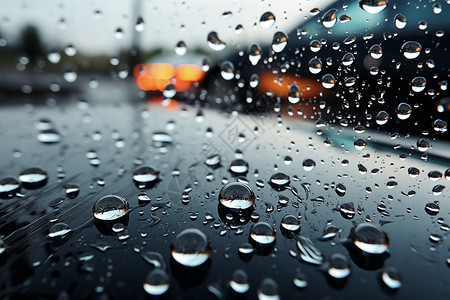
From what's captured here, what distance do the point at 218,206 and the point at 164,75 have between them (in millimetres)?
801

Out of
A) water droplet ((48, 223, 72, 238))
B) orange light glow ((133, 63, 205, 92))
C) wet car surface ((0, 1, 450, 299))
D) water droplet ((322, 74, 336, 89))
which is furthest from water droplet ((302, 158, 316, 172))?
water droplet ((48, 223, 72, 238))

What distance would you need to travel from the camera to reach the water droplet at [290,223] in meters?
0.67

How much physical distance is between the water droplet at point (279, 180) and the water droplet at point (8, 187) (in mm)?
806

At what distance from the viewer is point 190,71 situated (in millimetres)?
1271

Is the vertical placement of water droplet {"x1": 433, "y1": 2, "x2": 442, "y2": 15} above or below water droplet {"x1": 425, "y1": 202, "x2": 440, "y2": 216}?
above

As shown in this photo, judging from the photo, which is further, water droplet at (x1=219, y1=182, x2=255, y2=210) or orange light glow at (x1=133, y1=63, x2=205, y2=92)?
orange light glow at (x1=133, y1=63, x2=205, y2=92)

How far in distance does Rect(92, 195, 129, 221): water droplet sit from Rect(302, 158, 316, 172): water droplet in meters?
0.59

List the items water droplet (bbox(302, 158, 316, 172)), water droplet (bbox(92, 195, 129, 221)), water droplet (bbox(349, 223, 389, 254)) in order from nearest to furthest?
water droplet (bbox(349, 223, 389, 254)) → water droplet (bbox(92, 195, 129, 221)) → water droplet (bbox(302, 158, 316, 172))

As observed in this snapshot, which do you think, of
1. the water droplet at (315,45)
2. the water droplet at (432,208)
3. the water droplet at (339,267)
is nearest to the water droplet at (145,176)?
the water droplet at (339,267)

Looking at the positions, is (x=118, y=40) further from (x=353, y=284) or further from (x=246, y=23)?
(x=353, y=284)

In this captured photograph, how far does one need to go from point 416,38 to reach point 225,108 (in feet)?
2.43

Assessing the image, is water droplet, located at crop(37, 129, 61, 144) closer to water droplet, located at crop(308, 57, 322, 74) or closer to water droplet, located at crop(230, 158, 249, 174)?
water droplet, located at crop(230, 158, 249, 174)

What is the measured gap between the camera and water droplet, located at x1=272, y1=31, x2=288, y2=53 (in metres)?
0.99

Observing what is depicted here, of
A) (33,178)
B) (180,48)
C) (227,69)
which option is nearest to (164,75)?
(180,48)
